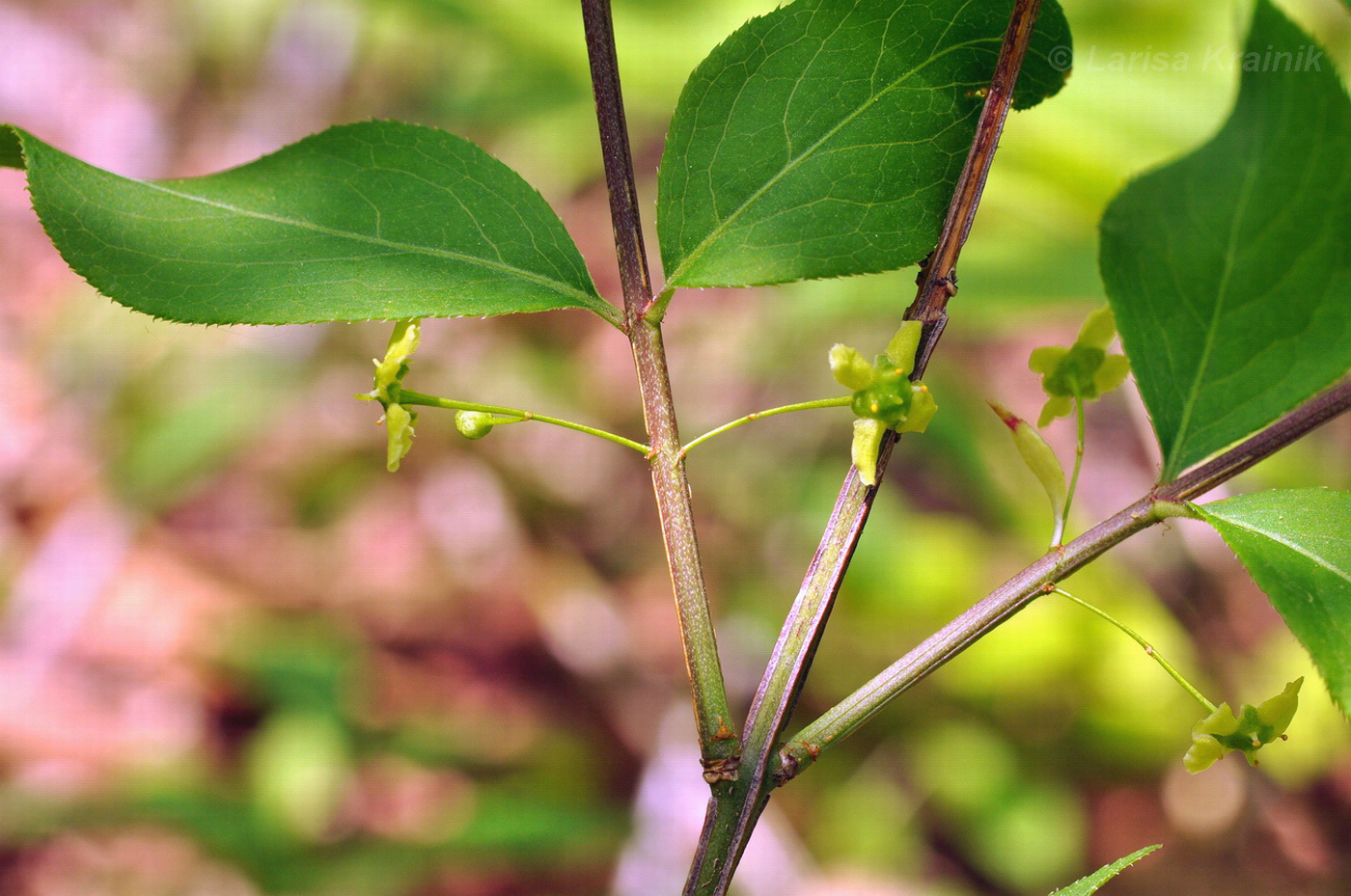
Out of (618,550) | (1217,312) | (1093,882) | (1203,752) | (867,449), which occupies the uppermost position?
(618,550)

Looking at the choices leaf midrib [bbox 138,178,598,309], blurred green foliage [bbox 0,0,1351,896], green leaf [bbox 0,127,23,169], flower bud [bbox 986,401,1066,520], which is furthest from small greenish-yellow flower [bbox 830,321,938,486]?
blurred green foliage [bbox 0,0,1351,896]

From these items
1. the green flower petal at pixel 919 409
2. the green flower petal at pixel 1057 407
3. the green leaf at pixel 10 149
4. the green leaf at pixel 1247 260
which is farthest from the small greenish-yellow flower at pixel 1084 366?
the green leaf at pixel 10 149

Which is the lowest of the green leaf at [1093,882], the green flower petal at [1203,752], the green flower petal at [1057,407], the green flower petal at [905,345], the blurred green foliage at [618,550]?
the green leaf at [1093,882]

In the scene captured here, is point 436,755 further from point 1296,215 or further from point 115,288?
point 1296,215

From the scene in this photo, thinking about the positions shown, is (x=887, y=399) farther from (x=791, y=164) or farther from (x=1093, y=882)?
(x=1093, y=882)

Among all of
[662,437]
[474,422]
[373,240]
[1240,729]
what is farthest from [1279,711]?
[373,240]

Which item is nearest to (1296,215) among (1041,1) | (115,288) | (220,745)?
(1041,1)

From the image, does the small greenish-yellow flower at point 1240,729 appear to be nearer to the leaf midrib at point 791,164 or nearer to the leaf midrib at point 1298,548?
the leaf midrib at point 1298,548
